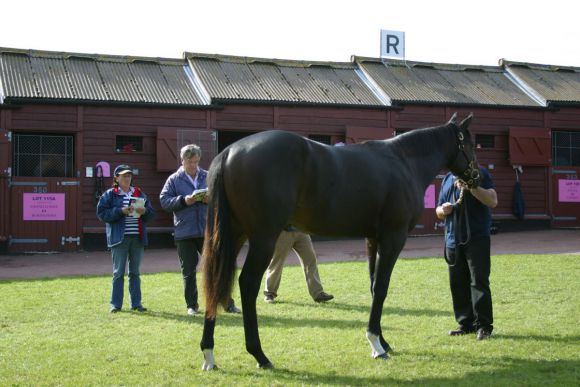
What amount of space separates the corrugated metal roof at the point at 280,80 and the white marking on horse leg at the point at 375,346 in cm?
1297

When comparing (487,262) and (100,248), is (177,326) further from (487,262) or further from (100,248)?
(100,248)

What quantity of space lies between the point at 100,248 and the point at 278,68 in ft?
26.9

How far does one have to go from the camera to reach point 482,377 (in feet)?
15.4

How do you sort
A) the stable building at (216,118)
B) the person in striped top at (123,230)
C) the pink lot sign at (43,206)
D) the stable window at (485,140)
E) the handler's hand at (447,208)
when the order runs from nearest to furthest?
1. the handler's hand at (447,208)
2. the person in striped top at (123,230)
3. the pink lot sign at (43,206)
4. the stable building at (216,118)
5. the stable window at (485,140)

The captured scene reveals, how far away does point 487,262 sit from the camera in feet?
20.1

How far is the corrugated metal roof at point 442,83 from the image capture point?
19531 mm

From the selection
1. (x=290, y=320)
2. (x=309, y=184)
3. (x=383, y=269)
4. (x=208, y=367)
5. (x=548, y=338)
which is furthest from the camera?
(x=290, y=320)

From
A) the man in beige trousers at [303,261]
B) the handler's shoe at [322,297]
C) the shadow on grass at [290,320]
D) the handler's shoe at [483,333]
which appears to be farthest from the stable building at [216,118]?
the handler's shoe at [483,333]

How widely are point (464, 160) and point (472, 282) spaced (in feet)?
4.03

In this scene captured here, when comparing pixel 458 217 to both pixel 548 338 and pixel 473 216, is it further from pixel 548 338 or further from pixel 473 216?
pixel 548 338

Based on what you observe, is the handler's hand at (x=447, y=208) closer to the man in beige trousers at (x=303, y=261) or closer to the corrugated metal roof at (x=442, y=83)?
the man in beige trousers at (x=303, y=261)

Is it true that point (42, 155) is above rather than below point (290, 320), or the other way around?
above

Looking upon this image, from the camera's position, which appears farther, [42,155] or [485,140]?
[485,140]

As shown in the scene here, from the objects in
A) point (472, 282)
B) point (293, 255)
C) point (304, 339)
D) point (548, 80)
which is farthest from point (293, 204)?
point (548, 80)
